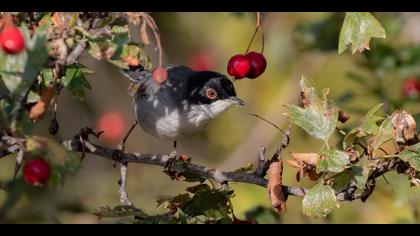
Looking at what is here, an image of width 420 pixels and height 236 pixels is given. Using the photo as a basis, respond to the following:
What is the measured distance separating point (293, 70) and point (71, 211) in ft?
9.85

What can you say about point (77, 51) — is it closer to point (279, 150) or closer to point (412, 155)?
point (279, 150)

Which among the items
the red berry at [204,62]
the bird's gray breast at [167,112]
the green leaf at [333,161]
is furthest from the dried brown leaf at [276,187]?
the red berry at [204,62]

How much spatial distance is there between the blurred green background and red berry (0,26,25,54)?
9.22ft

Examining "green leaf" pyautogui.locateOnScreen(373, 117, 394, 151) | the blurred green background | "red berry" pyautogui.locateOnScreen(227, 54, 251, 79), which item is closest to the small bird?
"red berry" pyautogui.locateOnScreen(227, 54, 251, 79)

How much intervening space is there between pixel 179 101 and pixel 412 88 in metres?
1.81

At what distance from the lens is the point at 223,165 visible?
22.6ft

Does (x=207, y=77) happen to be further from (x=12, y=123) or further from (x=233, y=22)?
(x=233, y=22)

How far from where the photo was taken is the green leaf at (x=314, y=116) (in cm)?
291

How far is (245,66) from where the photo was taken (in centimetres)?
329

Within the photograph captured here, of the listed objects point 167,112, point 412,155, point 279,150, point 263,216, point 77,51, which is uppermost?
point 77,51

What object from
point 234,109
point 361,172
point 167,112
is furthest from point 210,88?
point 234,109

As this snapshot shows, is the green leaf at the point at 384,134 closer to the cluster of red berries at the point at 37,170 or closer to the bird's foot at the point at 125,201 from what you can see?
the bird's foot at the point at 125,201
